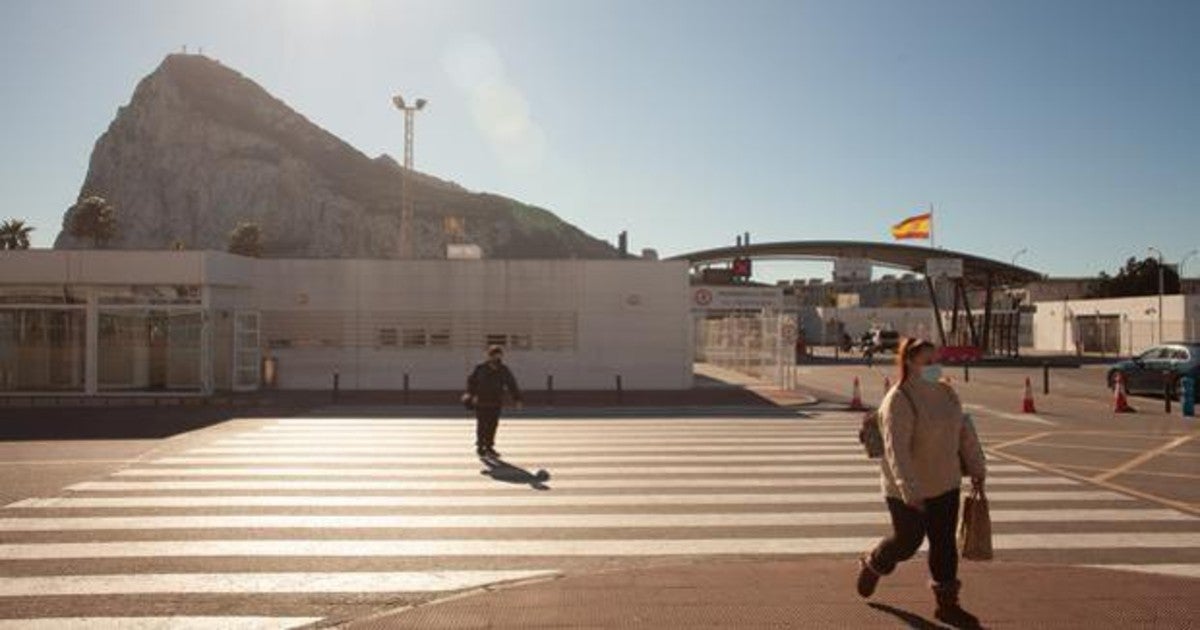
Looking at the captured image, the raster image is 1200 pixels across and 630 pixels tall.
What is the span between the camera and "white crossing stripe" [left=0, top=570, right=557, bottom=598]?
741 cm

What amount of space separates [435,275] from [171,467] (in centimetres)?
1659

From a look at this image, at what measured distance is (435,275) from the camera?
2995 cm

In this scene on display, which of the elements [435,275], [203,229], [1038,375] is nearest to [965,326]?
[1038,375]

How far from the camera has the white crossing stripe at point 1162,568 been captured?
786cm

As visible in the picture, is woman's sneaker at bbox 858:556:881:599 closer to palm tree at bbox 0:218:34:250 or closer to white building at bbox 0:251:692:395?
white building at bbox 0:251:692:395

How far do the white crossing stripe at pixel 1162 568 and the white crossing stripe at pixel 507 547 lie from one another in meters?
0.66

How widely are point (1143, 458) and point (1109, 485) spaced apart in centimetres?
314

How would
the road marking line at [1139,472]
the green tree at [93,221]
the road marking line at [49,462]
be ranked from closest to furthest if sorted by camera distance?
the road marking line at [1139,472] < the road marking line at [49,462] < the green tree at [93,221]

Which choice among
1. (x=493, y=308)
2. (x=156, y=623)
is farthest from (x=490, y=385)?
(x=493, y=308)

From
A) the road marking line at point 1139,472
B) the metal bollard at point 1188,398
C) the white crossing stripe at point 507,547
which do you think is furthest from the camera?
the metal bollard at point 1188,398

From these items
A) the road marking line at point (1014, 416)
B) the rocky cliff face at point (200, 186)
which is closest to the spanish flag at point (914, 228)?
the road marking line at point (1014, 416)

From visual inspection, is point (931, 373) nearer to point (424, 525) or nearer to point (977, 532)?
point (977, 532)

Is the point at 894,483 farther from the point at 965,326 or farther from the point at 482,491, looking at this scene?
the point at 965,326

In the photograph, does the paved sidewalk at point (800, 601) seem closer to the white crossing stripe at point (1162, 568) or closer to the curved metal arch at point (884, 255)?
the white crossing stripe at point (1162, 568)
